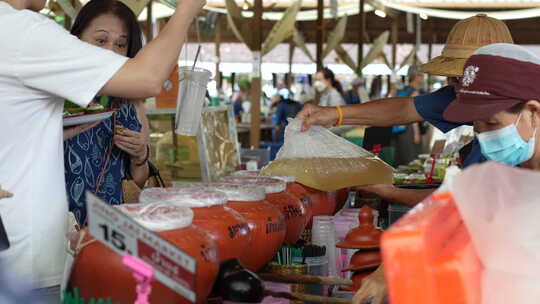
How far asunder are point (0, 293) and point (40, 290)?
41 centimetres

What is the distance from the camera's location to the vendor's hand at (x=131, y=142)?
2.38 m

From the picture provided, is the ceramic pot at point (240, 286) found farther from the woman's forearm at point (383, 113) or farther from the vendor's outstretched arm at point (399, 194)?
the woman's forearm at point (383, 113)

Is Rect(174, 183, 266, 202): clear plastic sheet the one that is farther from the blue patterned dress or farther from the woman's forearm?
the woman's forearm

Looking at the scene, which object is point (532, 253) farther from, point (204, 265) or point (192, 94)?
point (192, 94)

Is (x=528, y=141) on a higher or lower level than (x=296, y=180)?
higher

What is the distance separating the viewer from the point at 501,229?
1205mm

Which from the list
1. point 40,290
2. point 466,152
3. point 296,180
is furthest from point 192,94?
point 40,290

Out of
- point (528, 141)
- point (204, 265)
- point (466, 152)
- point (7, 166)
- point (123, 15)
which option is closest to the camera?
point (204, 265)

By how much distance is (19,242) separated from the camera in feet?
5.19

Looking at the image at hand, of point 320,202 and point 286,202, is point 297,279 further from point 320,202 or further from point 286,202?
point 320,202

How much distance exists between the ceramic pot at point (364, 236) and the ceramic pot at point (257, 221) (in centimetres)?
23

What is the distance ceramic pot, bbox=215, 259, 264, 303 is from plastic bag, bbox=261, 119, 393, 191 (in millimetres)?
1140

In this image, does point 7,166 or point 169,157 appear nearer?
point 7,166

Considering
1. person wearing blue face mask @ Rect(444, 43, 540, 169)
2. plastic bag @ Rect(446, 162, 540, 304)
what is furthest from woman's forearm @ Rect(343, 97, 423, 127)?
plastic bag @ Rect(446, 162, 540, 304)
